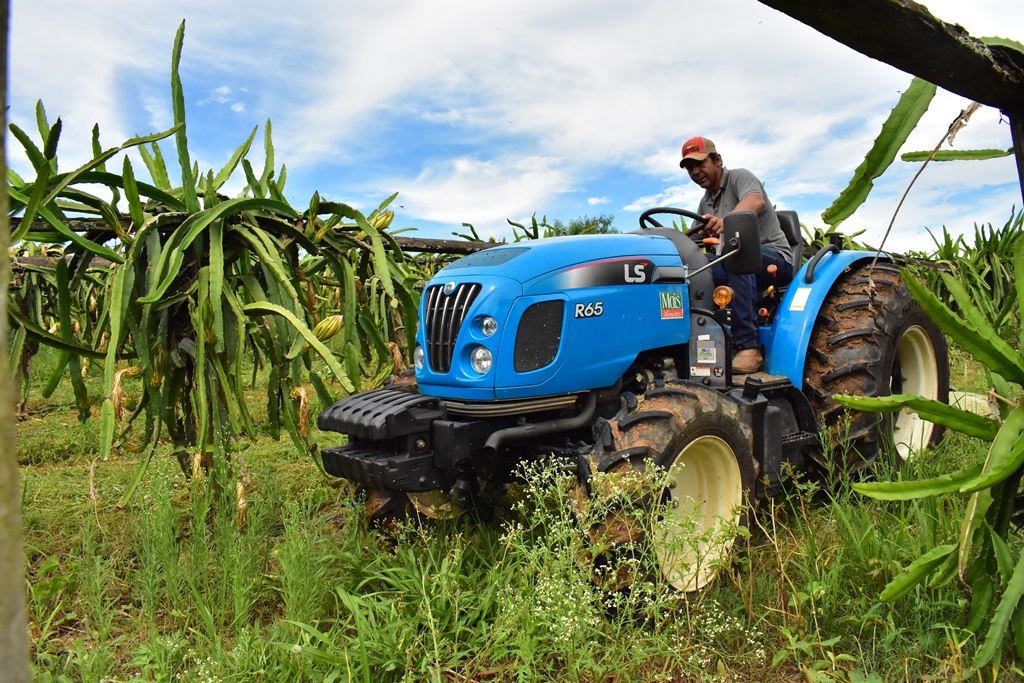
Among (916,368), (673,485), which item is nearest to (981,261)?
(916,368)

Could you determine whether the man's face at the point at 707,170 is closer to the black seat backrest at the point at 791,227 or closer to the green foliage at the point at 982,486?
the black seat backrest at the point at 791,227

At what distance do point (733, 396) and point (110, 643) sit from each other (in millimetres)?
2582

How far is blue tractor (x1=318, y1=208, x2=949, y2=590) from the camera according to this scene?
107 inches

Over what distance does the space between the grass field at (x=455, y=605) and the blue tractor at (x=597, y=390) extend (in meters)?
0.22

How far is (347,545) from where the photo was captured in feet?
9.65

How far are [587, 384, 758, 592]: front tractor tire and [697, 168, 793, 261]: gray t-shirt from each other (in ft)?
4.64

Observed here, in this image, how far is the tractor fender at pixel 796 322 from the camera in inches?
144

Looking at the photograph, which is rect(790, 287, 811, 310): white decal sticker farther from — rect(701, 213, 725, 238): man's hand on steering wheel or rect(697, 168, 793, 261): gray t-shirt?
rect(701, 213, 725, 238): man's hand on steering wheel

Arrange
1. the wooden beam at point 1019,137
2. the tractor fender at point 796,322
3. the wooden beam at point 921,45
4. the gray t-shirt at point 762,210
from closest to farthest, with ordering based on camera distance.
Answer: the wooden beam at point 921,45
the wooden beam at point 1019,137
the tractor fender at point 796,322
the gray t-shirt at point 762,210

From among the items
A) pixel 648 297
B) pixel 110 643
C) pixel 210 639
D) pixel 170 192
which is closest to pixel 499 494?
pixel 648 297

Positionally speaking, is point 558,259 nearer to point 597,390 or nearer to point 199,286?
point 597,390

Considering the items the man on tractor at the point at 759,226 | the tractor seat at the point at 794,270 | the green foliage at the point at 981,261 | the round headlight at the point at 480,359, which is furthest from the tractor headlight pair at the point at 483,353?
the green foliage at the point at 981,261

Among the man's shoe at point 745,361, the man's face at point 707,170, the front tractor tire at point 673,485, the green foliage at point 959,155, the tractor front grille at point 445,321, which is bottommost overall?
the front tractor tire at point 673,485

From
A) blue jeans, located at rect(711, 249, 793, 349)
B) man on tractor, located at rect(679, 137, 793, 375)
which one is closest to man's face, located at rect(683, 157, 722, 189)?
man on tractor, located at rect(679, 137, 793, 375)
